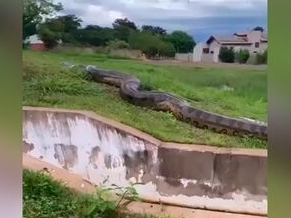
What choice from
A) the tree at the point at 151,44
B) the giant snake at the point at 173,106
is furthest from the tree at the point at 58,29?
the tree at the point at 151,44

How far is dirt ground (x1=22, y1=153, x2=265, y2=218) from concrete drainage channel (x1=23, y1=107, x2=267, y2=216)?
0.07 feet

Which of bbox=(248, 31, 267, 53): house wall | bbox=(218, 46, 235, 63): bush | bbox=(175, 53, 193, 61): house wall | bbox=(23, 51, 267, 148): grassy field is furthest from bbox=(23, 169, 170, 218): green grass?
bbox=(248, 31, 267, 53): house wall

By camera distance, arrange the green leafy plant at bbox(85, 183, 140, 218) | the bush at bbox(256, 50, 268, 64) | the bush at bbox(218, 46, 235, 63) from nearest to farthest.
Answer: the bush at bbox(256, 50, 268, 64) < the bush at bbox(218, 46, 235, 63) < the green leafy plant at bbox(85, 183, 140, 218)

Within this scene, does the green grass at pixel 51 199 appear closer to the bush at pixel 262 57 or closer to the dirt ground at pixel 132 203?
the dirt ground at pixel 132 203

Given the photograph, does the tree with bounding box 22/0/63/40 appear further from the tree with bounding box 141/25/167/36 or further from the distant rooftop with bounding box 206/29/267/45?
the distant rooftop with bounding box 206/29/267/45

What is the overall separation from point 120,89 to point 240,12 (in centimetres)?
63

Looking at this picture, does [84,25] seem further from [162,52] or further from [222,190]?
[222,190]

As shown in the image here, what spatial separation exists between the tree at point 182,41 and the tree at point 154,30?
0.10 ft

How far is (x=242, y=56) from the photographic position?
2270mm

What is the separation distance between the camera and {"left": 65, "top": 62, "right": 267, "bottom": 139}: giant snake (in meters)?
2.28

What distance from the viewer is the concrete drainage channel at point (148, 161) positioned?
7.39ft
